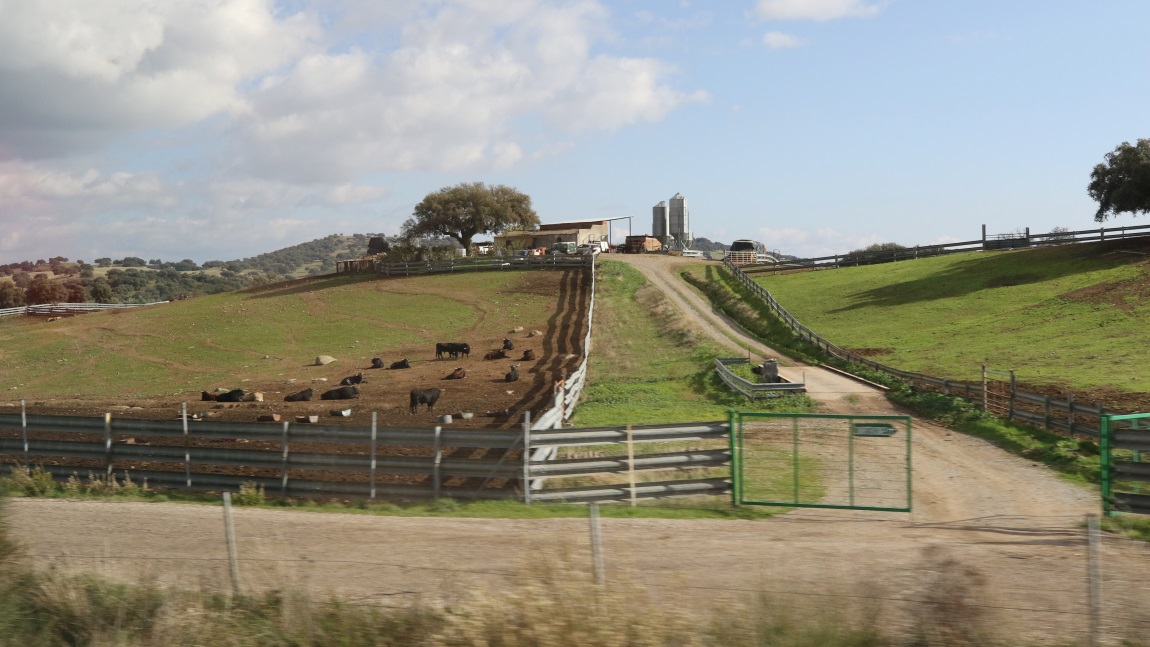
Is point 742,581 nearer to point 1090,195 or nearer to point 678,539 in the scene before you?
point 678,539

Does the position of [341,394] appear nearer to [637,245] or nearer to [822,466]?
[822,466]

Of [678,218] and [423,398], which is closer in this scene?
[423,398]

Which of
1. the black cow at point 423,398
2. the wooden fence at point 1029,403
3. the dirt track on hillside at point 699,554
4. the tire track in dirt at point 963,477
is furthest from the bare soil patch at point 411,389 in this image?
the wooden fence at point 1029,403

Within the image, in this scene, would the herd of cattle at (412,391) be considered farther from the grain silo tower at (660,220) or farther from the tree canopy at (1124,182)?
the grain silo tower at (660,220)

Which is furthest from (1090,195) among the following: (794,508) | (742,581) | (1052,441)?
(742,581)

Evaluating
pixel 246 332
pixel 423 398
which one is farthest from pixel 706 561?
pixel 246 332

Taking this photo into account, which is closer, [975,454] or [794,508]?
[794,508]

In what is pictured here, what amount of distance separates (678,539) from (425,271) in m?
68.5

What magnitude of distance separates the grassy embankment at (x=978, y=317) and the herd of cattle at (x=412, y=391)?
15.7 m

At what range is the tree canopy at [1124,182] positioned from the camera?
63.0m

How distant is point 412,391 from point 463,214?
2847 inches

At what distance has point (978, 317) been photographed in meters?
48.3

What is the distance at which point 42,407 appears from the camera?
34438 millimetres

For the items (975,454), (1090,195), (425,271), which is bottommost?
(975,454)
